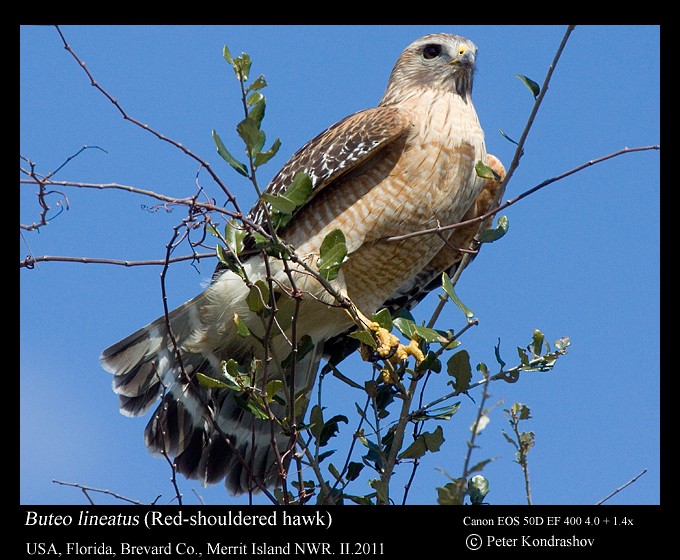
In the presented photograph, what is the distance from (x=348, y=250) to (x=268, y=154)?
67.9 inches

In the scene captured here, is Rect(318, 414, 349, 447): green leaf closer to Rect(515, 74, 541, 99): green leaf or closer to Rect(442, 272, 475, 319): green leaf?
Rect(442, 272, 475, 319): green leaf

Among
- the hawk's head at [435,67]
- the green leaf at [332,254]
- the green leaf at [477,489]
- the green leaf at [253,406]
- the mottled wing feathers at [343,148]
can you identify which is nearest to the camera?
the green leaf at [332,254]

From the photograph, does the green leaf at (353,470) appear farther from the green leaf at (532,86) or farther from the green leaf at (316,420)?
the green leaf at (532,86)

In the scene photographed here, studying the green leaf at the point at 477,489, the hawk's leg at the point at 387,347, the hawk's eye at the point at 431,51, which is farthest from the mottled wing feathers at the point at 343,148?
the green leaf at the point at 477,489

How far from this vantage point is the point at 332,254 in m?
4.00

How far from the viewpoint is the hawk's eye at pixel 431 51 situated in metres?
5.85

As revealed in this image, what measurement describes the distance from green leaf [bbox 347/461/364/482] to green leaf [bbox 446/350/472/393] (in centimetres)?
56

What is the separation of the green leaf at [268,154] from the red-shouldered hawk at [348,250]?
1439 mm

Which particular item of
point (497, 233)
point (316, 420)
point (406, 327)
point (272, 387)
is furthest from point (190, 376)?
point (497, 233)

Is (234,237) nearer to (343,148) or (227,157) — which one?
(227,157)

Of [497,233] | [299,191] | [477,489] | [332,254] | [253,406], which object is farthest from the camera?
[497,233]
